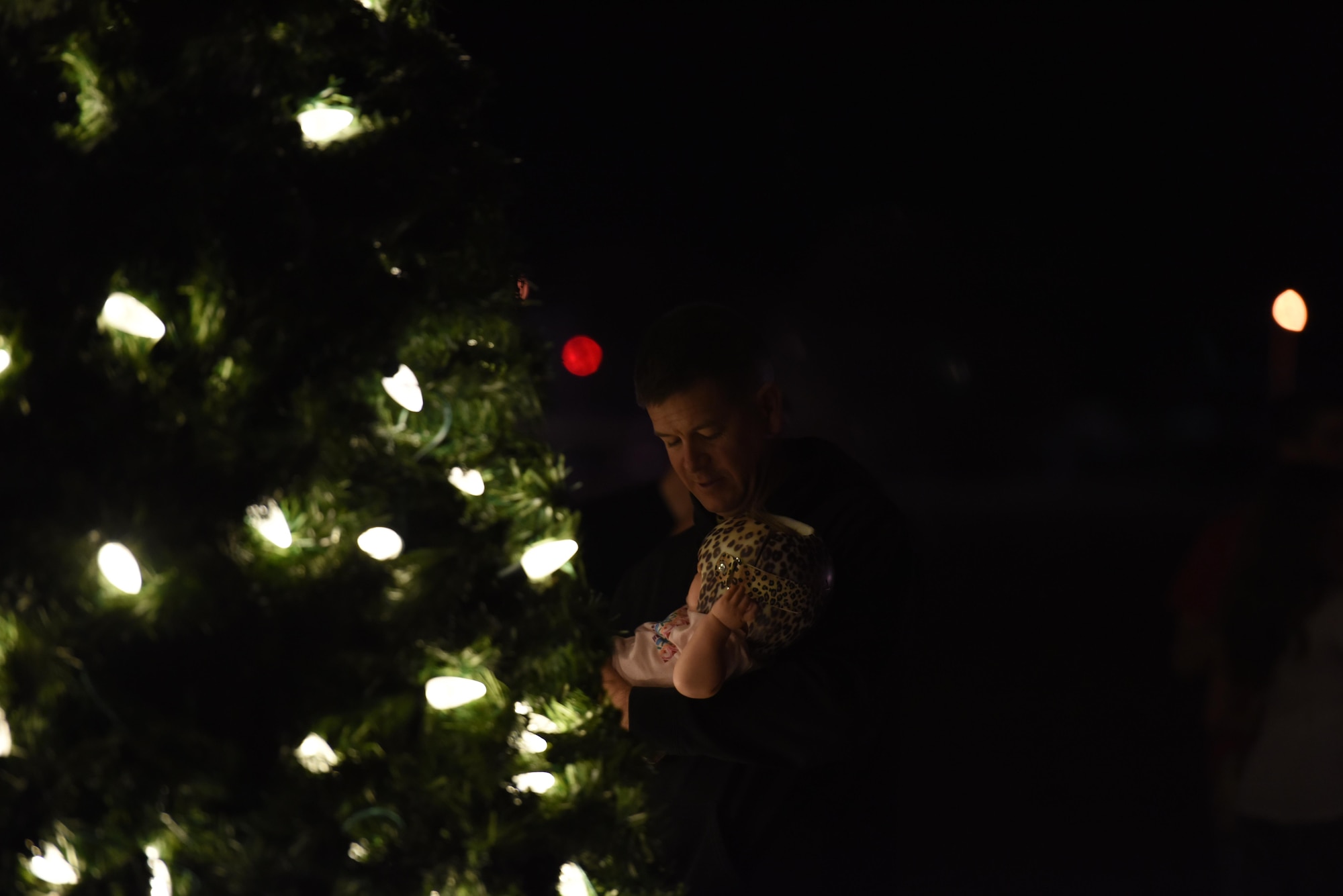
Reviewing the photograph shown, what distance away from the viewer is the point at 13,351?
1375mm

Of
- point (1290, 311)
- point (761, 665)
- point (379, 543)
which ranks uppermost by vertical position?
point (379, 543)

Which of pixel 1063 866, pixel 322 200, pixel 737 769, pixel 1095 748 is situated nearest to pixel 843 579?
pixel 737 769

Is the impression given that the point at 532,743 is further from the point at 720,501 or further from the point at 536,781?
the point at 720,501

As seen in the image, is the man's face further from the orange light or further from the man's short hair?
the orange light

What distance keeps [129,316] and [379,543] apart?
418 millimetres

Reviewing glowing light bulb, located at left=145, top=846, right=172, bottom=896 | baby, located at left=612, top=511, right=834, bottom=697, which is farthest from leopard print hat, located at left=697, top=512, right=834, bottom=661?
glowing light bulb, located at left=145, top=846, right=172, bottom=896

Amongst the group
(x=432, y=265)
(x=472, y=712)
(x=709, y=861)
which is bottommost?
(x=709, y=861)

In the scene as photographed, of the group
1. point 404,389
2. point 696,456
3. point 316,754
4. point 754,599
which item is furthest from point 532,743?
point 696,456

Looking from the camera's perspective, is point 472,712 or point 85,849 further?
point 472,712

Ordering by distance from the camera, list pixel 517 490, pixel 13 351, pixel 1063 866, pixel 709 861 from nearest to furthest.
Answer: pixel 13 351
pixel 517 490
pixel 709 861
pixel 1063 866

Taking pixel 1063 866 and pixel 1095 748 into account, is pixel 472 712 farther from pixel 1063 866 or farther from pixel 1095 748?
pixel 1095 748

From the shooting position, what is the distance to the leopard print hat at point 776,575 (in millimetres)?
1929

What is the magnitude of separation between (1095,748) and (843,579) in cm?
677

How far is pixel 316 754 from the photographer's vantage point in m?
1.52
